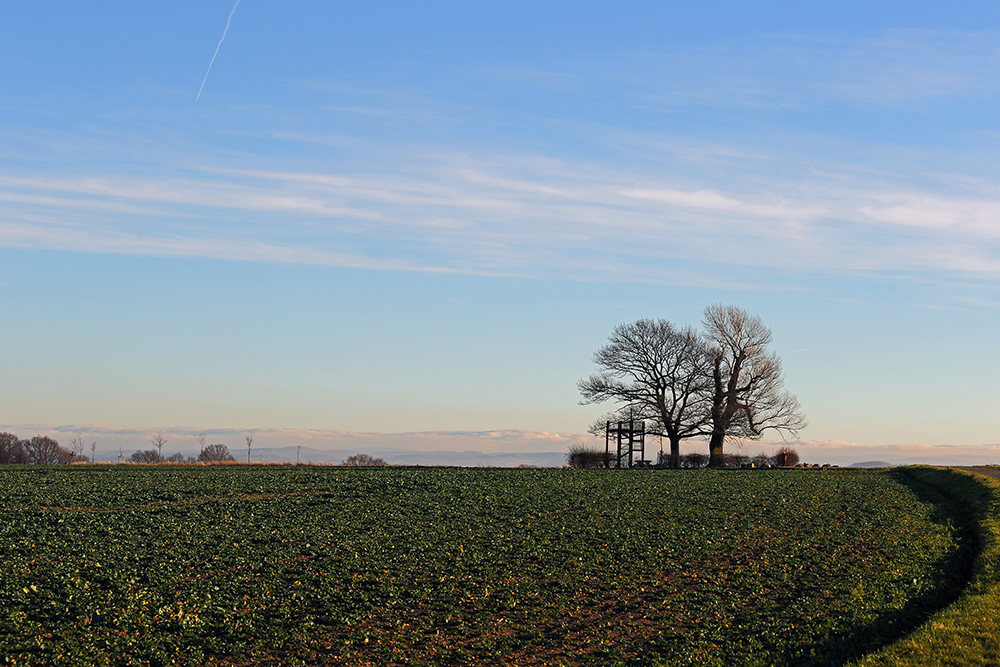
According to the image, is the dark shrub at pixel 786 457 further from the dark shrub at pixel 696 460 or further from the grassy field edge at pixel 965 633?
the grassy field edge at pixel 965 633

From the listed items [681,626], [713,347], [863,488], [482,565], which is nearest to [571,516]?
[482,565]

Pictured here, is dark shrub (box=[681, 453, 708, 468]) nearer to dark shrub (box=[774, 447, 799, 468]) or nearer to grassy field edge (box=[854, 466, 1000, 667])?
dark shrub (box=[774, 447, 799, 468])

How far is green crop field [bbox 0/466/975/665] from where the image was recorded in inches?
675

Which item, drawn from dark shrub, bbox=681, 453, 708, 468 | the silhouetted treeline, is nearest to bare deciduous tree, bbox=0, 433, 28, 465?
the silhouetted treeline

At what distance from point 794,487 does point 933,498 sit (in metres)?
7.02

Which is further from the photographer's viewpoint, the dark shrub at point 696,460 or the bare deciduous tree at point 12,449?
the bare deciduous tree at point 12,449

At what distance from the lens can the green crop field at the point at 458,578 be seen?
1714 cm

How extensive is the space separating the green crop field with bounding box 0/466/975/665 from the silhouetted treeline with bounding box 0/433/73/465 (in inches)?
5269

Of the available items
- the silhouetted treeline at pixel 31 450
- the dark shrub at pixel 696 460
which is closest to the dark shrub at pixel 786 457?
the dark shrub at pixel 696 460

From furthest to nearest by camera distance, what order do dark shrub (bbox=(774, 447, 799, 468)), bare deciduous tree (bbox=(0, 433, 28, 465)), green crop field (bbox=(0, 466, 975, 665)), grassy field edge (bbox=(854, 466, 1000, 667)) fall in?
1. bare deciduous tree (bbox=(0, 433, 28, 465))
2. dark shrub (bbox=(774, 447, 799, 468))
3. green crop field (bbox=(0, 466, 975, 665))
4. grassy field edge (bbox=(854, 466, 1000, 667))

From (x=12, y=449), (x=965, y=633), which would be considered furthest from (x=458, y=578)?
(x=12, y=449)

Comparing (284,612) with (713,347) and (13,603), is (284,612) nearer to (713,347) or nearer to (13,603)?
(13,603)

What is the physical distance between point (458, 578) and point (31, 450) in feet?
545

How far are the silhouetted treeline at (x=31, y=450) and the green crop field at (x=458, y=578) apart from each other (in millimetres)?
133834
